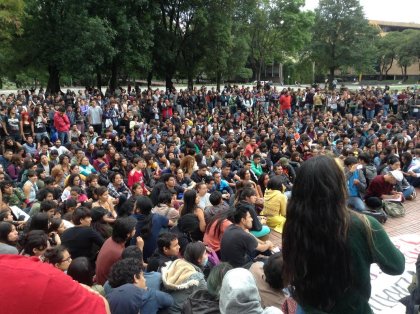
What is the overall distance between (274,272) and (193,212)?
264 cm

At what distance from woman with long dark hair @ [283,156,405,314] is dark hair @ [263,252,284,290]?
1787mm

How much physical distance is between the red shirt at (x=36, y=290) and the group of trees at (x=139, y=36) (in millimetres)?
18303

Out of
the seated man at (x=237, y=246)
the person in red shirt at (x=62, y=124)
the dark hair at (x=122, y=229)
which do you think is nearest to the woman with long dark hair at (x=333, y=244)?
the seated man at (x=237, y=246)

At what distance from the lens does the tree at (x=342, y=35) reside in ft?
136

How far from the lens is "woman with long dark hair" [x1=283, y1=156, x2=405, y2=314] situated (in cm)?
167

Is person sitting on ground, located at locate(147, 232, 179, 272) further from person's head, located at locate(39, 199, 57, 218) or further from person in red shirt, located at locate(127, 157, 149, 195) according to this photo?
person in red shirt, located at locate(127, 157, 149, 195)

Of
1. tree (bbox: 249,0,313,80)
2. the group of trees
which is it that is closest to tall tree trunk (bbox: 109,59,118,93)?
the group of trees

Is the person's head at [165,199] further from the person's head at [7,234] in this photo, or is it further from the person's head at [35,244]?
the person's head at [7,234]

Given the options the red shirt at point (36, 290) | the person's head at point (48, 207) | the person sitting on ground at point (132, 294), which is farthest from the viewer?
the person's head at point (48, 207)

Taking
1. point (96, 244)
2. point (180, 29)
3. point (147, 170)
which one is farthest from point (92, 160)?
point (180, 29)

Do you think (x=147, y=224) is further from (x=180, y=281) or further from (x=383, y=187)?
(x=383, y=187)

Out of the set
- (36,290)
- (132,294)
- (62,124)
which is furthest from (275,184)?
(62,124)

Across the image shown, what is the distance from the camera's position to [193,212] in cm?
607

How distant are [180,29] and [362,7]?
81.2 ft
